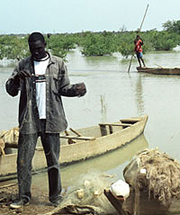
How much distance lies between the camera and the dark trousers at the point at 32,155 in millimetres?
3873

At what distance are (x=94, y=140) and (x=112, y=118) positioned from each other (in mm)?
2919

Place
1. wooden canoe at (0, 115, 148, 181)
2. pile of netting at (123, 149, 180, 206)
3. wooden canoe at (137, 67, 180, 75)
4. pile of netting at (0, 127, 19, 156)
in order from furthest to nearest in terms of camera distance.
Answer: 1. wooden canoe at (137, 67, 180, 75)
2. wooden canoe at (0, 115, 148, 181)
3. pile of netting at (0, 127, 19, 156)
4. pile of netting at (123, 149, 180, 206)

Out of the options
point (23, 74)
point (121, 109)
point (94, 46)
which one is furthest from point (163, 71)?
point (23, 74)

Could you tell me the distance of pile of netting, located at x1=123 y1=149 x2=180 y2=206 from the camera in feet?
10.8

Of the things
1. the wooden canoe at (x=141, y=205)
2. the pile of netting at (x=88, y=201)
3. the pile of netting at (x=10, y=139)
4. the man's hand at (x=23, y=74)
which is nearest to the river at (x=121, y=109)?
the pile of netting at (x=10, y=139)

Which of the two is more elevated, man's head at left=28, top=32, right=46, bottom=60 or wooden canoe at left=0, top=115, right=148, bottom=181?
man's head at left=28, top=32, right=46, bottom=60

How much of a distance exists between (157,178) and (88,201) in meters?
0.80

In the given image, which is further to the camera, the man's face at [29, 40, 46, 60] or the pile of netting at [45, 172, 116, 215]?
the man's face at [29, 40, 46, 60]

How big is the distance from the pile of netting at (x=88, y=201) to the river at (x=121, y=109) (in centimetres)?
144

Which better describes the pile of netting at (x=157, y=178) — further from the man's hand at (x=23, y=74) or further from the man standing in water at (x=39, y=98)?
the man's hand at (x=23, y=74)

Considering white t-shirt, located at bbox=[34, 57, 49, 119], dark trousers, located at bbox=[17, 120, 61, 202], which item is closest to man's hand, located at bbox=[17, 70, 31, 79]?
white t-shirt, located at bbox=[34, 57, 49, 119]

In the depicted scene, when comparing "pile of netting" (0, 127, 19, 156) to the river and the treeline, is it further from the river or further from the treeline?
the treeline

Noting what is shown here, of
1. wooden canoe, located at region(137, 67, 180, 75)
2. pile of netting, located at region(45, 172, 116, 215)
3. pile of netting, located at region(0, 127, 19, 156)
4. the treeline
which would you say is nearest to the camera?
pile of netting, located at region(45, 172, 116, 215)

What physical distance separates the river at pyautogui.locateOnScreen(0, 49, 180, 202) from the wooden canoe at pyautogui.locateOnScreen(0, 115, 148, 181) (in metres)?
0.13
